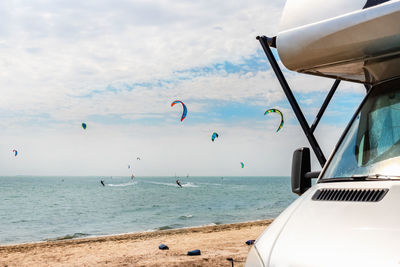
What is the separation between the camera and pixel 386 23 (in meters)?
2.55

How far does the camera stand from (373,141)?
2.97 meters

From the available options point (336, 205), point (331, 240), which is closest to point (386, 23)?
point (336, 205)

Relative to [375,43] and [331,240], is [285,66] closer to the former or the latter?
[375,43]

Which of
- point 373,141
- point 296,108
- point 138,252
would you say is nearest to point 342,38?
point 373,141

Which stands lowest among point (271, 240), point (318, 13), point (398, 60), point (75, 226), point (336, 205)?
point (75, 226)

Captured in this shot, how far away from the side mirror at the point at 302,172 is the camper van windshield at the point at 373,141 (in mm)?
197

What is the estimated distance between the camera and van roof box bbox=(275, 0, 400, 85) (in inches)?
103

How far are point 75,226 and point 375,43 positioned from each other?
31.5 metres

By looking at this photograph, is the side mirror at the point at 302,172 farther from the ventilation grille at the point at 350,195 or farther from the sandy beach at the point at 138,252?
the sandy beach at the point at 138,252

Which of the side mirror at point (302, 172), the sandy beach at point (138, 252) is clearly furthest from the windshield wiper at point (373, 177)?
the sandy beach at point (138, 252)

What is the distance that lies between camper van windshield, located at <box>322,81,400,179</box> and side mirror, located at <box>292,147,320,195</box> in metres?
0.20

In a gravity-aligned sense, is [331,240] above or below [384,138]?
below

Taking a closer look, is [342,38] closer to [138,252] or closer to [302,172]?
[302,172]

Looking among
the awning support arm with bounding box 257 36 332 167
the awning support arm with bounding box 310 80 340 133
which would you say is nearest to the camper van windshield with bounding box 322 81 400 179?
the awning support arm with bounding box 257 36 332 167
